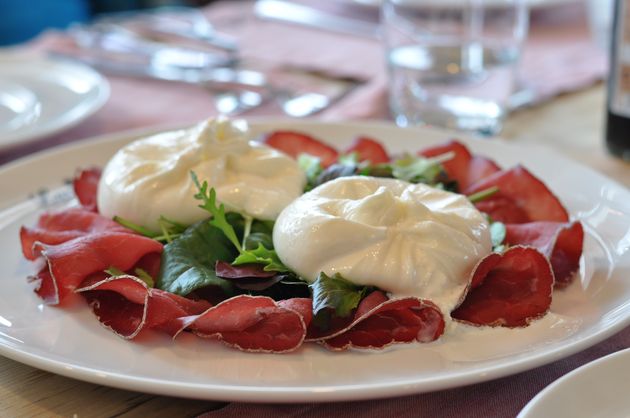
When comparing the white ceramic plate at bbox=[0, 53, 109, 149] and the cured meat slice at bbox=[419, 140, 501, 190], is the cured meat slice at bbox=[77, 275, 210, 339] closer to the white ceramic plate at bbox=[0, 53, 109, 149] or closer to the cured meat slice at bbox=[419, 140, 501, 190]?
the cured meat slice at bbox=[419, 140, 501, 190]

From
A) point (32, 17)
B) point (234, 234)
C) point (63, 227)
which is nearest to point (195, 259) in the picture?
point (234, 234)

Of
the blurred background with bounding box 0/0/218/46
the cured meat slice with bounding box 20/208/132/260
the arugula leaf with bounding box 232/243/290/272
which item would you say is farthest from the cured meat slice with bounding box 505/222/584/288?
the blurred background with bounding box 0/0/218/46

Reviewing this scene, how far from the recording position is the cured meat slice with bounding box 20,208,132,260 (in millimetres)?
1156

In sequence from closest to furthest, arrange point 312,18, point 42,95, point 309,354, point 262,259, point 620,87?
1. point 309,354
2. point 262,259
3. point 620,87
4. point 42,95
5. point 312,18

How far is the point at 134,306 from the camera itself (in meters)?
1.00

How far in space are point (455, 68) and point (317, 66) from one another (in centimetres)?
53

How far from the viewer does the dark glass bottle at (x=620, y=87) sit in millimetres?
1651

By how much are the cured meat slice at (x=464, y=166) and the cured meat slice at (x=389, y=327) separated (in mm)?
471

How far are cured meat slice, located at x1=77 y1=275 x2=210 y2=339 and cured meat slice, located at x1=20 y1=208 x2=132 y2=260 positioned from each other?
0.15m

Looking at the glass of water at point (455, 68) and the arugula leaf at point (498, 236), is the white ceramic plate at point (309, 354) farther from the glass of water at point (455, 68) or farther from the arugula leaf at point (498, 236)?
the glass of water at point (455, 68)

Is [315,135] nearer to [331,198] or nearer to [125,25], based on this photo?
[331,198]

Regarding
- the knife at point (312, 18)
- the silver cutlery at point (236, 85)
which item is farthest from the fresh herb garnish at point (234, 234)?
the knife at point (312, 18)

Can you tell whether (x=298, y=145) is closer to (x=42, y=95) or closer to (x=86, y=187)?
(x=86, y=187)

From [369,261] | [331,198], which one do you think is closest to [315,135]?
[331,198]
